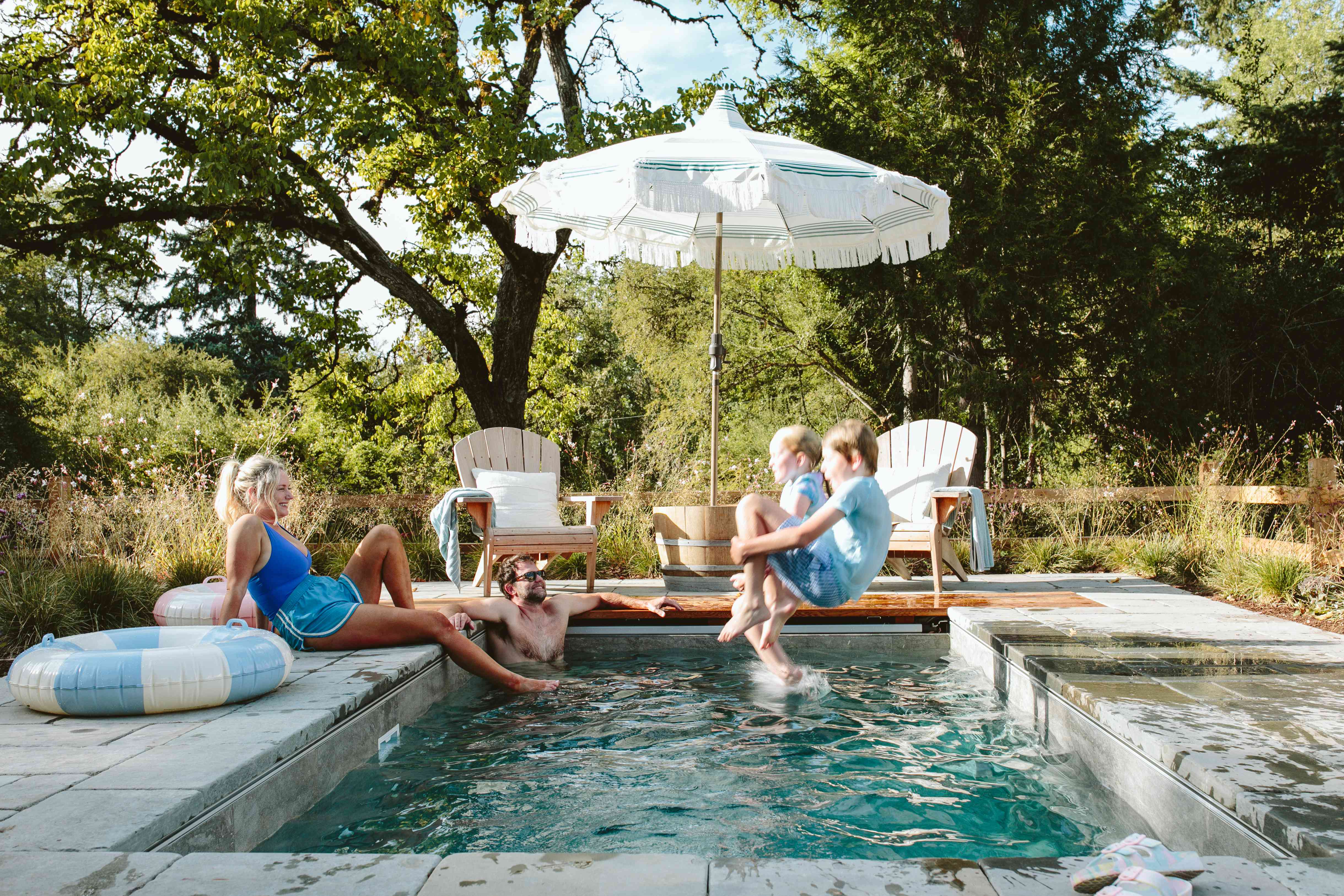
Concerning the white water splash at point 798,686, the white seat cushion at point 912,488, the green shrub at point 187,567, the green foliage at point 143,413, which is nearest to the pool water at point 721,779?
the white water splash at point 798,686

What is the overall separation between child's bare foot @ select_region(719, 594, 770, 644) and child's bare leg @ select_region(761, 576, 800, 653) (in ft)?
0.22

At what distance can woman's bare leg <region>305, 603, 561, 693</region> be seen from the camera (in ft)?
11.3

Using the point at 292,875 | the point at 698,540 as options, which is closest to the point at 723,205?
the point at 698,540

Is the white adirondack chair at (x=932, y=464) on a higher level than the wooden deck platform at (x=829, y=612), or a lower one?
higher

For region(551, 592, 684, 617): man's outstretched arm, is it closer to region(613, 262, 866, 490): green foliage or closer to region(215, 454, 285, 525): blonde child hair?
region(215, 454, 285, 525): blonde child hair

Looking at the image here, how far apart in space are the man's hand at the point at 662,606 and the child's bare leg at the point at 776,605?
0.78m

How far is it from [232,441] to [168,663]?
11943 millimetres

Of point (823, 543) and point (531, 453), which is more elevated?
point (531, 453)

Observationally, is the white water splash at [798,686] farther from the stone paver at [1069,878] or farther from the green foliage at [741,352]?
the green foliage at [741,352]

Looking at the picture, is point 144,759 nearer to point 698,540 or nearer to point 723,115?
point 698,540

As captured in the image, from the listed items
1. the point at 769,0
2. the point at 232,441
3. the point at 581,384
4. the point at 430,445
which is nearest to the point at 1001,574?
the point at 769,0

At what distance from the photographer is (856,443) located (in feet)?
10.4

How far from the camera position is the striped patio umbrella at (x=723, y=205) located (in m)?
3.98

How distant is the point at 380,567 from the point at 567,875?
245cm
